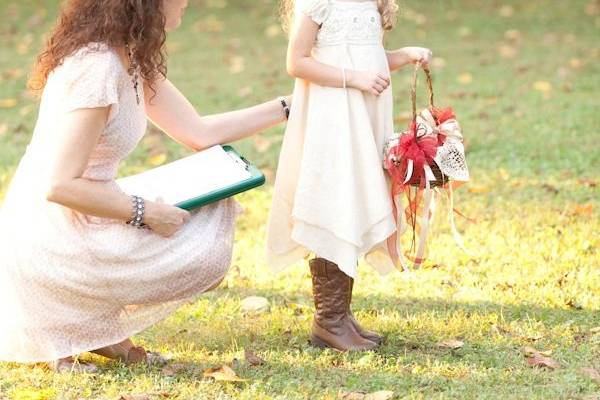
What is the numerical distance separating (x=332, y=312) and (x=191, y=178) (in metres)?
0.65

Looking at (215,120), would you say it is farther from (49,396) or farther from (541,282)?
(541,282)

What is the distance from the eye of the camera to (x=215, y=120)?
371 cm

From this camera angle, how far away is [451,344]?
365 cm

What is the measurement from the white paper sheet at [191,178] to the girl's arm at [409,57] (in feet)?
2.06

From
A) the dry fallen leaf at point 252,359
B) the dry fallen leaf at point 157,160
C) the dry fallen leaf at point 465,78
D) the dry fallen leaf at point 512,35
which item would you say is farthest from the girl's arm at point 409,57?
the dry fallen leaf at point 512,35

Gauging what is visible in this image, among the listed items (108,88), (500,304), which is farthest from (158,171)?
(500,304)

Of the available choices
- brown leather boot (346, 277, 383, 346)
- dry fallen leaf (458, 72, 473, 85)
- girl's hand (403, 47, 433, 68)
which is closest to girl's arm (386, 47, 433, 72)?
girl's hand (403, 47, 433, 68)

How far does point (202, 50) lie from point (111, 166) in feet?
21.6

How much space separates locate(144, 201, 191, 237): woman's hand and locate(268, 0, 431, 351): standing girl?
1.44ft

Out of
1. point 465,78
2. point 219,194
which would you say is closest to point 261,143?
point 465,78

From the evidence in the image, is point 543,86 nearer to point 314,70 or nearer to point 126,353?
point 314,70

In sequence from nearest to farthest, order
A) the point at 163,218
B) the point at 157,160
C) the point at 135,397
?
1. the point at 135,397
2. the point at 163,218
3. the point at 157,160

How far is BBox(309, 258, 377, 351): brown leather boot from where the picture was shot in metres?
3.63

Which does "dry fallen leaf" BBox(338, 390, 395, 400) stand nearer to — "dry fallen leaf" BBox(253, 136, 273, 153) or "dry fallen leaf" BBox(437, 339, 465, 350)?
"dry fallen leaf" BBox(437, 339, 465, 350)
